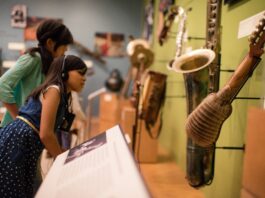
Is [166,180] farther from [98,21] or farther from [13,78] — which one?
[98,21]

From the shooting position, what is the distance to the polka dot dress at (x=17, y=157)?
1616 millimetres

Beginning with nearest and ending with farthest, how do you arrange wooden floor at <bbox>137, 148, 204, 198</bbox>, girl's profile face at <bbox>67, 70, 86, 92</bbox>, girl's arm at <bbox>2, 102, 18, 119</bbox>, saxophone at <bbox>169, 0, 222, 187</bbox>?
1. girl's profile face at <bbox>67, 70, 86, 92</bbox>
2. girl's arm at <bbox>2, 102, 18, 119</bbox>
3. saxophone at <bbox>169, 0, 222, 187</bbox>
4. wooden floor at <bbox>137, 148, 204, 198</bbox>

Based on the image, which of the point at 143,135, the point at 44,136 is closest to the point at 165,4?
the point at 143,135

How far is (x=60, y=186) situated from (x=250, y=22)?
1628 mm

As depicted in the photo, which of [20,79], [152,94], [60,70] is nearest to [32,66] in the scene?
[20,79]

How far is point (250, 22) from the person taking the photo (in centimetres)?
208

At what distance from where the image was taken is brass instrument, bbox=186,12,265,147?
4.88 ft

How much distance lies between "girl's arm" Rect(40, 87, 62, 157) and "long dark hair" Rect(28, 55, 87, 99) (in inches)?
2.7

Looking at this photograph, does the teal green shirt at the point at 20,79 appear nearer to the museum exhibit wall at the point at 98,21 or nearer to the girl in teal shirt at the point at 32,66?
the girl in teal shirt at the point at 32,66

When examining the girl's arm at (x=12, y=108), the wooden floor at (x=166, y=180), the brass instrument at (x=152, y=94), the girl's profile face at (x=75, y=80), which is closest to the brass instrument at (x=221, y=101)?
the girl's profile face at (x=75, y=80)

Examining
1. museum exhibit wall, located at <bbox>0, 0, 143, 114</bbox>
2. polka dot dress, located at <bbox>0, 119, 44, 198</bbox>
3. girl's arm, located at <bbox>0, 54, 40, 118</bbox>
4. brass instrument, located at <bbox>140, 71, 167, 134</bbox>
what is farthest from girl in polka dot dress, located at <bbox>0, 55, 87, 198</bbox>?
museum exhibit wall, located at <bbox>0, 0, 143, 114</bbox>

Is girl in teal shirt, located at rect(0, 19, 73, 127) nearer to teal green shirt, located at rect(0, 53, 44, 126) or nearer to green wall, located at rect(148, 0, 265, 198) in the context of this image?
teal green shirt, located at rect(0, 53, 44, 126)

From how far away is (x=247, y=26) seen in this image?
6.95ft

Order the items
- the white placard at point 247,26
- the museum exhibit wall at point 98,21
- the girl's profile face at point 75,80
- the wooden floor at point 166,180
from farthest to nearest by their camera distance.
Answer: the museum exhibit wall at point 98,21, the wooden floor at point 166,180, the white placard at point 247,26, the girl's profile face at point 75,80
